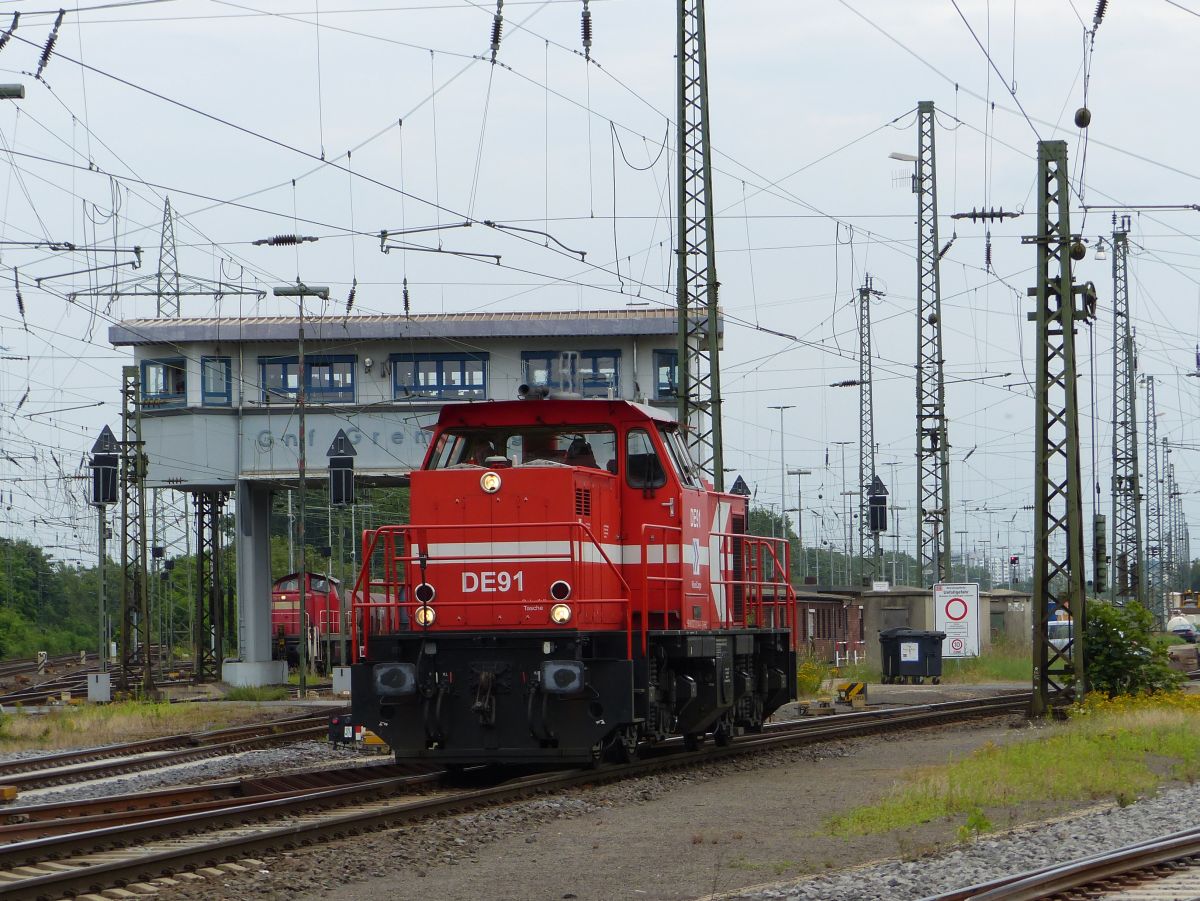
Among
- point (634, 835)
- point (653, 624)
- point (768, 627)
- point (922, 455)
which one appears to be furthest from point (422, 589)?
point (922, 455)

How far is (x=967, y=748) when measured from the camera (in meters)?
17.4

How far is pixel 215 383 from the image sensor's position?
128 ft

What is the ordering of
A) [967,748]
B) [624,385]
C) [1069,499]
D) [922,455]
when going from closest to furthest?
[967,748] → [1069,499] → [922,455] → [624,385]

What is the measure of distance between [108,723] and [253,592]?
15.3m

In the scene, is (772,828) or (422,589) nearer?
(772,828)

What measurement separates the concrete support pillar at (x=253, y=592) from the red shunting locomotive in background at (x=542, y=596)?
83.8ft

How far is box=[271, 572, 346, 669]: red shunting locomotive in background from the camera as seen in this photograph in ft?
175

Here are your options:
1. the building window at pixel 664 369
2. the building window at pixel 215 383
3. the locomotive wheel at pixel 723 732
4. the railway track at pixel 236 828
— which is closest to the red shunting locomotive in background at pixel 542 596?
the railway track at pixel 236 828

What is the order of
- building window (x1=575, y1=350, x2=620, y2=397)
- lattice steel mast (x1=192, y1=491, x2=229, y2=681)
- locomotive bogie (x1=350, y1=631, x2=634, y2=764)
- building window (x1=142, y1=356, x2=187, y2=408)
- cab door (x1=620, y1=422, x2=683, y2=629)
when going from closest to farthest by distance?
locomotive bogie (x1=350, y1=631, x2=634, y2=764) < cab door (x1=620, y1=422, x2=683, y2=629) < building window (x1=142, y1=356, x2=187, y2=408) < building window (x1=575, y1=350, x2=620, y2=397) < lattice steel mast (x1=192, y1=491, x2=229, y2=681)

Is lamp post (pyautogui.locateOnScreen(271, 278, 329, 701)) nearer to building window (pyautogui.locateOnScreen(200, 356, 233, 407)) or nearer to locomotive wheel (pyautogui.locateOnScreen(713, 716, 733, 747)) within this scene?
building window (pyautogui.locateOnScreen(200, 356, 233, 407))

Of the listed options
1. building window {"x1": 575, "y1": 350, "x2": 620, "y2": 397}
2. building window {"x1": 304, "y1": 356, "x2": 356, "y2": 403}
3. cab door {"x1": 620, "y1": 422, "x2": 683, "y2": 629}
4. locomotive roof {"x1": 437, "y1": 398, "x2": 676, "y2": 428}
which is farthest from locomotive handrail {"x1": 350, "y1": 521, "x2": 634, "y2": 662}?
building window {"x1": 304, "y1": 356, "x2": 356, "y2": 403}

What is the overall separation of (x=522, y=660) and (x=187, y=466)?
27.0 meters

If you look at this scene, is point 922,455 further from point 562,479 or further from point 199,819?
point 199,819

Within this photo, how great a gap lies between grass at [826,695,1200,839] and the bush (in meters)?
4.23
